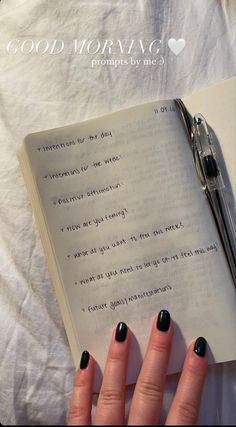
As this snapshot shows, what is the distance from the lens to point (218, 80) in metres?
0.62

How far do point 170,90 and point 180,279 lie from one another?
0.76 feet

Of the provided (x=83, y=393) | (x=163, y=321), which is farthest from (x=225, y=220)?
(x=83, y=393)

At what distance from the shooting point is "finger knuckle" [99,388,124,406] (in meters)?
0.53

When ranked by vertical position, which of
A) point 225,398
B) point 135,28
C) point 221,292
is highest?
point 135,28

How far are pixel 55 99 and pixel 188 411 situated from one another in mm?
390

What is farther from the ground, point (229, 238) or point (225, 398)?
point (229, 238)

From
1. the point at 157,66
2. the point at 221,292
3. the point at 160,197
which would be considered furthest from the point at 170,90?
the point at 221,292

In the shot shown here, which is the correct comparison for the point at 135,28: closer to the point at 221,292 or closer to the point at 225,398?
the point at 221,292

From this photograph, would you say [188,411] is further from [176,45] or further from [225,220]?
[176,45]

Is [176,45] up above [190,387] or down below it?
above

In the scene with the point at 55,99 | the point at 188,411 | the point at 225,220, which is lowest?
the point at 188,411

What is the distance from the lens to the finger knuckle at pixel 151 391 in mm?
527

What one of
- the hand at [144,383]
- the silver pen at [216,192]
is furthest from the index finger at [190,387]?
the silver pen at [216,192]

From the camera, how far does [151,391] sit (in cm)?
53
